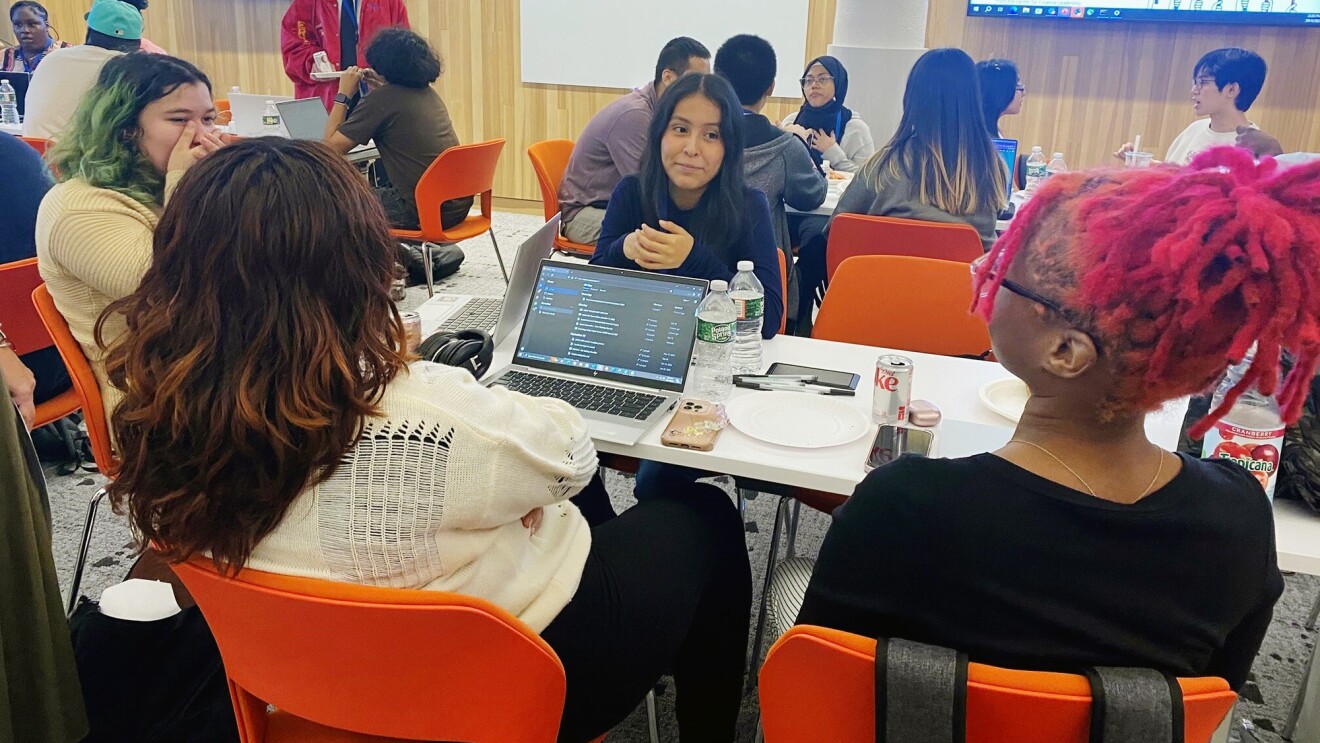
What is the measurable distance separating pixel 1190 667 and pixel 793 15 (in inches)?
234

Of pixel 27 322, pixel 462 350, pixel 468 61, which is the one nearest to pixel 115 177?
pixel 27 322

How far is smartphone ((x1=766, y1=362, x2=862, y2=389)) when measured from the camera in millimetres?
1864

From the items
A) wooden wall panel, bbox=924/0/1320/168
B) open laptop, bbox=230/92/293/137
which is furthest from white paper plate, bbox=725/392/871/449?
wooden wall panel, bbox=924/0/1320/168

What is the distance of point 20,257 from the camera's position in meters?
2.55

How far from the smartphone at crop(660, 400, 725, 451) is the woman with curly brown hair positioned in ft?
1.38

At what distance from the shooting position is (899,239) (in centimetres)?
277

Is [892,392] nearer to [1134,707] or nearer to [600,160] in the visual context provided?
[1134,707]

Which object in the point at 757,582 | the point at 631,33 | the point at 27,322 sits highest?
the point at 631,33

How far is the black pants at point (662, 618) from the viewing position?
4.33 feet

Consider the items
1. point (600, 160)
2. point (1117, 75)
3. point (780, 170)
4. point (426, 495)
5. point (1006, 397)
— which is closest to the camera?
point (426, 495)

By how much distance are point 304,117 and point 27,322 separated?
2961 mm

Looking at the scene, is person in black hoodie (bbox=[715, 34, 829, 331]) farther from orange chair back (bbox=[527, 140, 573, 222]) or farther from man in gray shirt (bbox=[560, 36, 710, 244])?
orange chair back (bbox=[527, 140, 573, 222])

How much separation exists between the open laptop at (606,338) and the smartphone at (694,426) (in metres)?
0.04

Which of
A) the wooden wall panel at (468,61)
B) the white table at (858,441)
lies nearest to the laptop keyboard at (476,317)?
the white table at (858,441)
